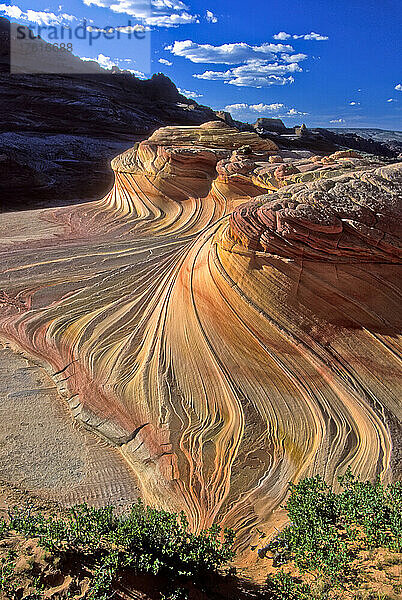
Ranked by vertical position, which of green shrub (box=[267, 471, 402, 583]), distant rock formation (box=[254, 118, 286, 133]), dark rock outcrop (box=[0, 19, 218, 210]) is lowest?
green shrub (box=[267, 471, 402, 583])

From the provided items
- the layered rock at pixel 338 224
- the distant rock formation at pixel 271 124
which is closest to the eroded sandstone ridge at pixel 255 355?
the layered rock at pixel 338 224

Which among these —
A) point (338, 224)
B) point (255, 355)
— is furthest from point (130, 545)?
point (338, 224)

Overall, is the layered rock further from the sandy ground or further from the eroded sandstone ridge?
the sandy ground

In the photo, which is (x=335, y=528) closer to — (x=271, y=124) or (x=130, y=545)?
(x=130, y=545)

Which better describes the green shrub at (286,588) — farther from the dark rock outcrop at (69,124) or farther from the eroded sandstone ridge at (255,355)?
the dark rock outcrop at (69,124)

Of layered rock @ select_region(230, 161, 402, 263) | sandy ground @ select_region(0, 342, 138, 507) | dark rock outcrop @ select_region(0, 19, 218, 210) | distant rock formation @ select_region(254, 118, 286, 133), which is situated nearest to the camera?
sandy ground @ select_region(0, 342, 138, 507)

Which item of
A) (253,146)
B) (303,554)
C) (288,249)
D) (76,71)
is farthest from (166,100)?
(303,554)

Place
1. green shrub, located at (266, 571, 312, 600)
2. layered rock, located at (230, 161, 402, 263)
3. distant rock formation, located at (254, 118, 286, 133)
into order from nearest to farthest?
green shrub, located at (266, 571, 312, 600) < layered rock, located at (230, 161, 402, 263) < distant rock formation, located at (254, 118, 286, 133)

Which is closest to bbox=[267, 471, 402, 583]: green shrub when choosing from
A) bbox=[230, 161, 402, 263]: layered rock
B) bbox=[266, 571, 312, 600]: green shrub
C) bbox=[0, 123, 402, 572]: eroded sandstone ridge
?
bbox=[266, 571, 312, 600]: green shrub
